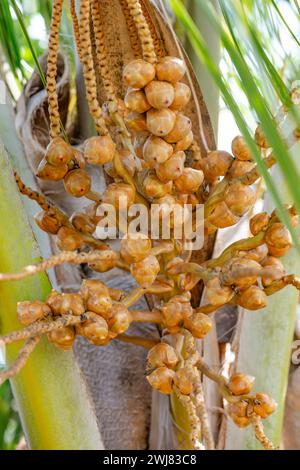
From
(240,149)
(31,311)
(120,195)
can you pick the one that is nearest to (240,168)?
(240,149)

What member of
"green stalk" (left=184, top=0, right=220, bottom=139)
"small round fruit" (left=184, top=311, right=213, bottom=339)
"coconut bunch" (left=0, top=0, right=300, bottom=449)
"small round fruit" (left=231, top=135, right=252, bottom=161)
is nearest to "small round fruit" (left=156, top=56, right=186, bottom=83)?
"coconut bunch" (left=0, top=0, right=300, bottom=449)

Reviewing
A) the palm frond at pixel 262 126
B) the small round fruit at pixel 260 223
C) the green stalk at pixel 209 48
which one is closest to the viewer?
the palm frond at pixel 262 126

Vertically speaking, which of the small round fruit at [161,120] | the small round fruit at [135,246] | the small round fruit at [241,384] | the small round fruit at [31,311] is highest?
the small round fruit at [161,120]

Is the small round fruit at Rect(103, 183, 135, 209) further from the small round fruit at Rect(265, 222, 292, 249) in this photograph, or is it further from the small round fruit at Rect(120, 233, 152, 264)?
the small round fruit at Rect(265, 222, 292, 249)

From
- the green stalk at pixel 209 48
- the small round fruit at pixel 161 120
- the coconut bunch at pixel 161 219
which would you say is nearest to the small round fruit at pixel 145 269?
the coconut bunch at pixel 161 219

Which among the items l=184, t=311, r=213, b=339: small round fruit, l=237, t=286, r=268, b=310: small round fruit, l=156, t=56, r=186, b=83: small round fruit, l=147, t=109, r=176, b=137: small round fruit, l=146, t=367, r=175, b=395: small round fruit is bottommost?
l=146, t=367, r=175, b=395: small round fruit

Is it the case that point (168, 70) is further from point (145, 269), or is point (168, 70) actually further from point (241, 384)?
point (241, 384)

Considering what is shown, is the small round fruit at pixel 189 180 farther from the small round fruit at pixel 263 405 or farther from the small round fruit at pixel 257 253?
the small round fruit at pixel 263 405
